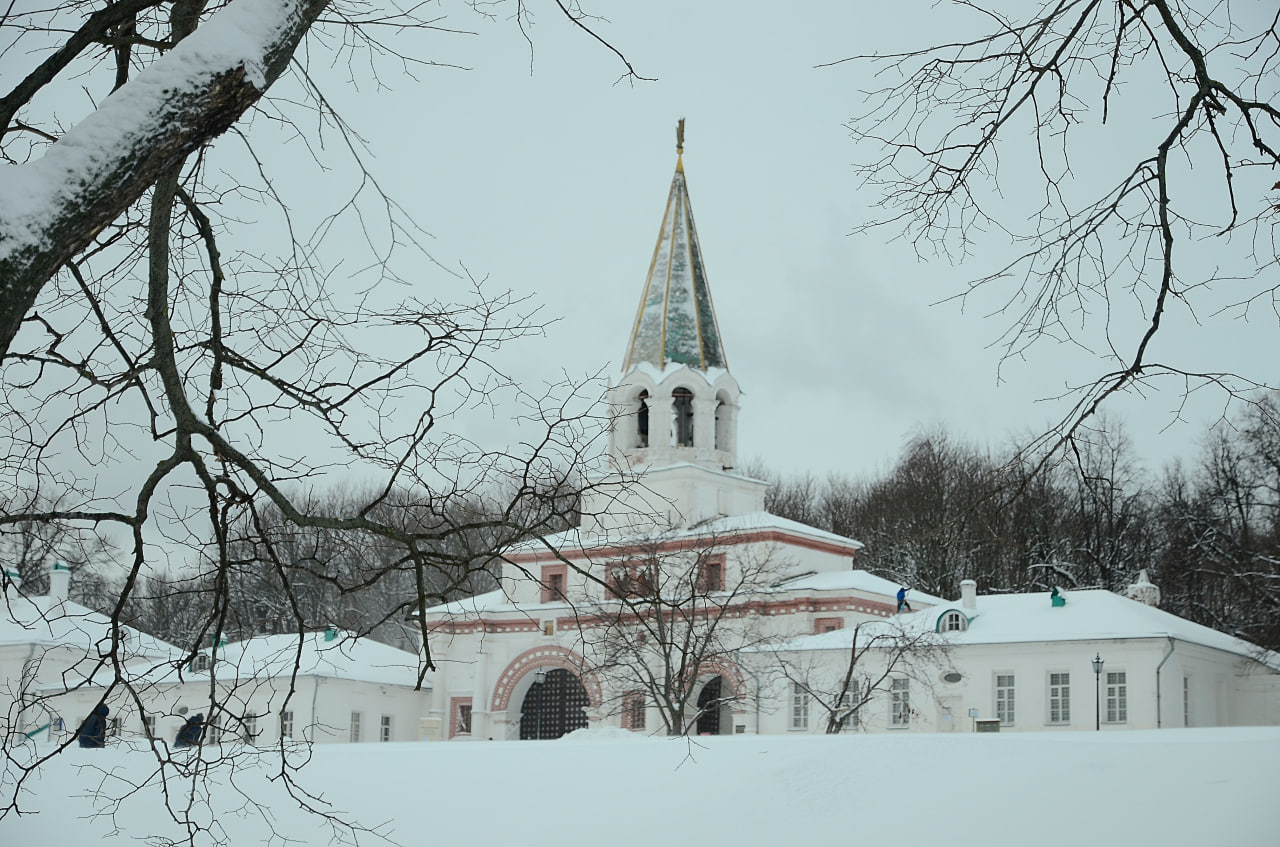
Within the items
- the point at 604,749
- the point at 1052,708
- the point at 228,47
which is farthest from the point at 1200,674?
the point at 228,47

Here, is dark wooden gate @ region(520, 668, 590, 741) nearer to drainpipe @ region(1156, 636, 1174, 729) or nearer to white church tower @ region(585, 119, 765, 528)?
white church tower @ region(585, 119, 765, 528)

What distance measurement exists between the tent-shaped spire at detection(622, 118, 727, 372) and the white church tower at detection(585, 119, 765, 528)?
0.03m

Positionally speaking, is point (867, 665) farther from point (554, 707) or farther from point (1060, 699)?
point (554, 707)

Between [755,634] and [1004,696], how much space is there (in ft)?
20.4

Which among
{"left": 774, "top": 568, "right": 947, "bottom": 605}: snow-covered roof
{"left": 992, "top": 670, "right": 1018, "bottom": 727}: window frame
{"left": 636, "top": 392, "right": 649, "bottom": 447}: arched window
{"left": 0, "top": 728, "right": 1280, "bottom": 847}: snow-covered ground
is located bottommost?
{"left": 0, "top": 728, "right": 1280, "bottom": 847}: snow-covered ground

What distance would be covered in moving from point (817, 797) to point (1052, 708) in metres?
19.6

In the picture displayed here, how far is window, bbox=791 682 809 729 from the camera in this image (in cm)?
3403

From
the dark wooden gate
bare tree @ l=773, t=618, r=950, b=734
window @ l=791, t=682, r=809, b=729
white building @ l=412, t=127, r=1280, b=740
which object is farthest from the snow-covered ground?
the dark wooden gate

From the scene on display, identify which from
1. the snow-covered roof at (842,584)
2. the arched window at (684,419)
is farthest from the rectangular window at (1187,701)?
the arched window at (684,419)

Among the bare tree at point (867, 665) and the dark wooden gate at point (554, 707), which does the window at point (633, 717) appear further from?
the bare tree at point (867, 665)

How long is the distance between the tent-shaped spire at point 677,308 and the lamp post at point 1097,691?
14889 mm

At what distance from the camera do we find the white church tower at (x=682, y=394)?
40.3 m

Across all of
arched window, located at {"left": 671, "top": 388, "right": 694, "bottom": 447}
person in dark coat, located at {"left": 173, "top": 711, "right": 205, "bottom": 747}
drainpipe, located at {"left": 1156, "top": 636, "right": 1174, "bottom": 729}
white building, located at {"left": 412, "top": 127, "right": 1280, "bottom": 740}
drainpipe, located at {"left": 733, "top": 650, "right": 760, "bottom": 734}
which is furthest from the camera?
arched window, located at {"left": 671, "top": 388, "right": 694, "bottom": 447}

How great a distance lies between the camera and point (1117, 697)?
101ft
